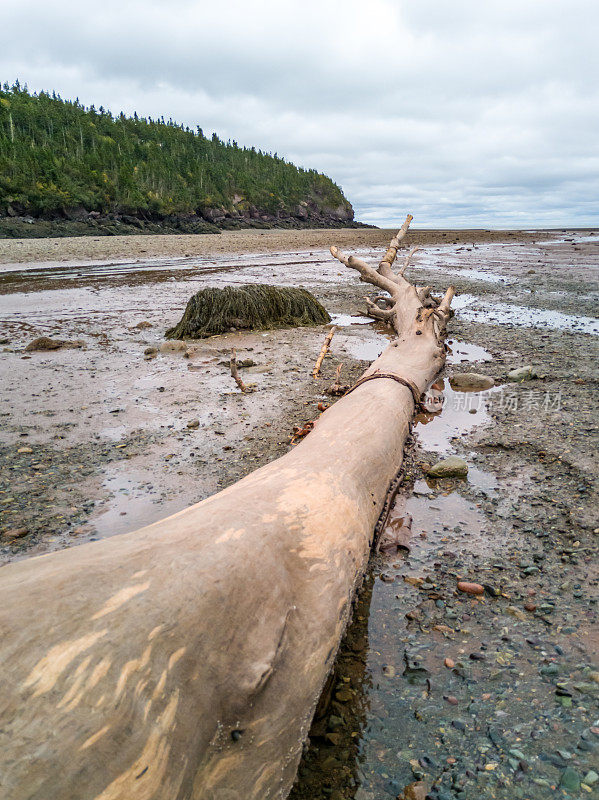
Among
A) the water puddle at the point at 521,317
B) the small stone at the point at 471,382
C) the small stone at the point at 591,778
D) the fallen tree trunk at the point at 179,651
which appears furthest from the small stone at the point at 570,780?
the water puddle at the point at 521,317

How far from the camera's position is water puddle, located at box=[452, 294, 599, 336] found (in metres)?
8.56

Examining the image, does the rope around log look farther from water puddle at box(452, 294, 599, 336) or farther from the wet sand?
water puddle at box(452, 294, 599, 336)

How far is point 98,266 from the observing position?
63.0ft

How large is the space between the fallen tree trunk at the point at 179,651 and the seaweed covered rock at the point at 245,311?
6094mm

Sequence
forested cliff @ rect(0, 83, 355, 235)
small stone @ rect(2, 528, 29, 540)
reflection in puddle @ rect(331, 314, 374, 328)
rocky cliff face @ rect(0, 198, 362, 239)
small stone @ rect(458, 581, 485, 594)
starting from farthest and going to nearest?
forested cliff @ rect(0, 83, 355, 235) < rocky cliff face @ rect(0, 198, 362, 239) < reflection in puddle @ rect(331, 314, 374, 328) < small stone @ rect(2, 528, 29, 540) < small stone @ rect(458, 581, 485, 594)

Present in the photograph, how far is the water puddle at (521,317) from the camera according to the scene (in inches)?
337

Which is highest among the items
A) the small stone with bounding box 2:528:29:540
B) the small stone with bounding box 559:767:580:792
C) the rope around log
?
the rope around log

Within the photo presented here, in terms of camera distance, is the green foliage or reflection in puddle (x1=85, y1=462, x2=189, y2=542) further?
the green foliage

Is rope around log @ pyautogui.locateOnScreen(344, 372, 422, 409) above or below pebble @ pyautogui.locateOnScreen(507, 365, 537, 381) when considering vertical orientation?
above

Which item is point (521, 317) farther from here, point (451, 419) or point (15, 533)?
point (15, 533)

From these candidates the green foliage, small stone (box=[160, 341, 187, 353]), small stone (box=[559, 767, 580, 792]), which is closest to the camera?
small stone (box=[559, 767, 580, 792])

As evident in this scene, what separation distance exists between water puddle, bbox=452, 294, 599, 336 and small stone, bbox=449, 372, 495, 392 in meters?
3.35

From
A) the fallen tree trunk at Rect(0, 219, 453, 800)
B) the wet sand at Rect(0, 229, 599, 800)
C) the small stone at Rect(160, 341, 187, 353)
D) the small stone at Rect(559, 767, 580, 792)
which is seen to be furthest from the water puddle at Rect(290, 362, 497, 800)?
the small stone at Rect(160, 341, 187, 353)

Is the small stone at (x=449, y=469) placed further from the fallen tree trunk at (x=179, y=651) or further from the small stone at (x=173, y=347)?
the small stone at (x=173, y=347)
